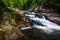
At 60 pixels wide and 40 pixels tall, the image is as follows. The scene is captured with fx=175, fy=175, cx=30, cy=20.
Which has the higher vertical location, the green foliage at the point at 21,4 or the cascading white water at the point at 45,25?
the cascading white water at the point at 45,25

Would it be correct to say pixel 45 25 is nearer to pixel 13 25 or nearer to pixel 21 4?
pixel 13 25

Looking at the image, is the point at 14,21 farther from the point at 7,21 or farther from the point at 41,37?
the point at 41,37

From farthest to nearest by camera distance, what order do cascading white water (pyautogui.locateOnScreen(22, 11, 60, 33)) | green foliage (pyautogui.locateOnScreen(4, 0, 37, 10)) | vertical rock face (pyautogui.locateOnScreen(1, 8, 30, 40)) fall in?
green foliage (pyautogui.locateOnScreen(4, 0, 37, 10)) < cascading white water (pyautogui.locateOnScreen(22, 11, 60, 33)) < vertical rock face (pyautogui.locateOnScreen(1, 8, 30, 40))

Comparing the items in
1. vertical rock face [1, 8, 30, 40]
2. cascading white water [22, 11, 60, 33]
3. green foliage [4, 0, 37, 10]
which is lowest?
green foliage [4, 0, 37, 10]

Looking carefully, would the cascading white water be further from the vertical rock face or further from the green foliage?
the green foliage

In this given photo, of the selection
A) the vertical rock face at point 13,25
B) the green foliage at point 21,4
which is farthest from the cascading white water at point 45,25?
the green foliage at point 21,4

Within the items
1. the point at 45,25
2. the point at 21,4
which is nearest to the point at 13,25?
the point at 45,25

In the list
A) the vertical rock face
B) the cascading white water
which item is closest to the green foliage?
the cascading white water

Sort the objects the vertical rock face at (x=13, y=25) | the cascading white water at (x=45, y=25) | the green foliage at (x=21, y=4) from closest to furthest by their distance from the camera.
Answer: the vertical rock face at (x=13, y=25) < the cascading white water at (x=45, y=25) < the green foliage at (x=21, y=4)

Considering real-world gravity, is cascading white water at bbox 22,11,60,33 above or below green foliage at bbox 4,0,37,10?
above

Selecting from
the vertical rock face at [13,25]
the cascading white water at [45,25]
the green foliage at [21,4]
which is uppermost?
the vertical rock face at [13,25]

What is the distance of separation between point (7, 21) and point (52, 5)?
19.6 metres

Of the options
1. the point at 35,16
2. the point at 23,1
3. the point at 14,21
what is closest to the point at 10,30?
the point at 14,21

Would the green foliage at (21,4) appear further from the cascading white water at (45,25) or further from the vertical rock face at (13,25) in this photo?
the vertical rock face at (13,25)
